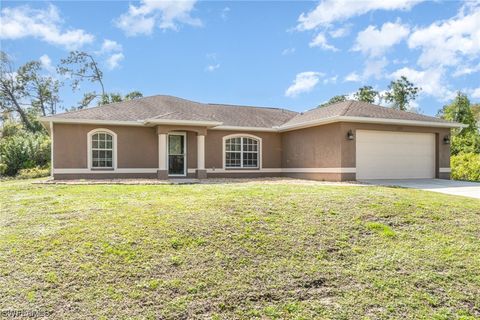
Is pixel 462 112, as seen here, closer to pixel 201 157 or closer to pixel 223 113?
pixel 223 113

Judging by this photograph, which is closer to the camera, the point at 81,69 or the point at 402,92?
the point at 81,69

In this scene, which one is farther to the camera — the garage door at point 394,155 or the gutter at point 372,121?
the garage door at point 394,155

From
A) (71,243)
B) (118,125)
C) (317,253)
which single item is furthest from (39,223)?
(118,125)

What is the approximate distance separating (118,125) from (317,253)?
13.7 meters

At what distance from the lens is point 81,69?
4125 centimetres

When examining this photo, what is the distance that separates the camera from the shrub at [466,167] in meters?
19.8

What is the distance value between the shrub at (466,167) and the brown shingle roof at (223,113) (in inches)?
161

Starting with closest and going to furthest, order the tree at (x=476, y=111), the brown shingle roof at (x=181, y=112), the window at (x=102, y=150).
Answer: the window at (x=102, y=150) < the brown shingle roof at (x=181, y=112) < the tree at (x=476, y=111)

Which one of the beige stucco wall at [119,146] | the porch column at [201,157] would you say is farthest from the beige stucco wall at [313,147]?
the beige stucco wall at [119,146]

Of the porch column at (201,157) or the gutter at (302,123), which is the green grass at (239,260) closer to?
the gutter at (302,123)

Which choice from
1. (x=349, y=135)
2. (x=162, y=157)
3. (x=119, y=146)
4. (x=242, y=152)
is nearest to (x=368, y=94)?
(x=242, y=152)

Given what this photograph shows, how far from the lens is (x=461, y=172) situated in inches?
812

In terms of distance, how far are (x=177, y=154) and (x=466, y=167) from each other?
613 inches

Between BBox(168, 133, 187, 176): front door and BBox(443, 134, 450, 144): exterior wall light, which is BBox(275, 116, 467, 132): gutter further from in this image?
BBox(168, 133, 187, 176): front door
